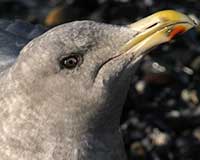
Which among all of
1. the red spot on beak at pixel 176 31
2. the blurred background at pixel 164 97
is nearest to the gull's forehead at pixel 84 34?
the red spot on beak at pixel 176 31

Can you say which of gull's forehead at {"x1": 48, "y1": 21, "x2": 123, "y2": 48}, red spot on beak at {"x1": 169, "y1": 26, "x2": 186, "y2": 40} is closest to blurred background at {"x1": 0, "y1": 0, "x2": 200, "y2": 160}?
red spot on beak at {"x1": 169, "y1": 26, "x2": 186, "y2": 40}

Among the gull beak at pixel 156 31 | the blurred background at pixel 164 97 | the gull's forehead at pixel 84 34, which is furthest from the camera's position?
the blurred background at pixel 164 97

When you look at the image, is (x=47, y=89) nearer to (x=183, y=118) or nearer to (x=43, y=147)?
(x=43, y=147)

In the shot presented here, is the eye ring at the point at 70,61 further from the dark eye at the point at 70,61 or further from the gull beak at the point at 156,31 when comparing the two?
the gull beak at the point at 156,31

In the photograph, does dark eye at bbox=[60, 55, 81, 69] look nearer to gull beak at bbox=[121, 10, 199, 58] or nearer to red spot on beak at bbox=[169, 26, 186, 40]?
gull beak at bbox=[121, 10, 199, 58]

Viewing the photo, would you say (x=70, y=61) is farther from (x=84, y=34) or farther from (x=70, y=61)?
(x=84, y=34)

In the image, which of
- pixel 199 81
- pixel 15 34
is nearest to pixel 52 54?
pixel 15 34
